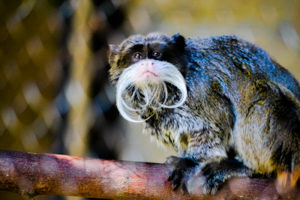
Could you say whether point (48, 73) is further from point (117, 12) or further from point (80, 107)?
point (117, 12)

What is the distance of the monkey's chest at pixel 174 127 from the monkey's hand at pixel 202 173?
0.11 m

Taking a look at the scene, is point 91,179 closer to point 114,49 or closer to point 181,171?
point 181,171

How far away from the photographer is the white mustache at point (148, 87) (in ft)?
4.51

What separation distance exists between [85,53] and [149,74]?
2.81 feet

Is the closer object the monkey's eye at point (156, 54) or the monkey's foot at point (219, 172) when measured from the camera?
the monkey's foot at point (219, 172)

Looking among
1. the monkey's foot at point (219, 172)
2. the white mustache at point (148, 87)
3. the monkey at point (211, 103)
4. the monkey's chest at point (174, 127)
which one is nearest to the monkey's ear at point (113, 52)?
the monkey at point (211, 103)

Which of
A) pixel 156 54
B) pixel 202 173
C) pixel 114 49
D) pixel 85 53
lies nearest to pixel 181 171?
pixel 202 173

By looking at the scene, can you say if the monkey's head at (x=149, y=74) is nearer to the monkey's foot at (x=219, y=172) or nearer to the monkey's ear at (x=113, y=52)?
the monkey's ear at (x=113, y=52)

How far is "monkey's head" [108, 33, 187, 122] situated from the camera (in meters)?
1.37

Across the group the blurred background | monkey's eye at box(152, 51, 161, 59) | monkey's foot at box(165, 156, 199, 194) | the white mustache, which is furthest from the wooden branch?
the blurred background

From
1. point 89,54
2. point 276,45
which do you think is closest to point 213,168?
point 89,54

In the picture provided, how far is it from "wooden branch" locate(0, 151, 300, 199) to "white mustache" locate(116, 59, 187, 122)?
24cm

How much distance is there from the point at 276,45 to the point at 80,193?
149cm

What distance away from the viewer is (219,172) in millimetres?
1329
